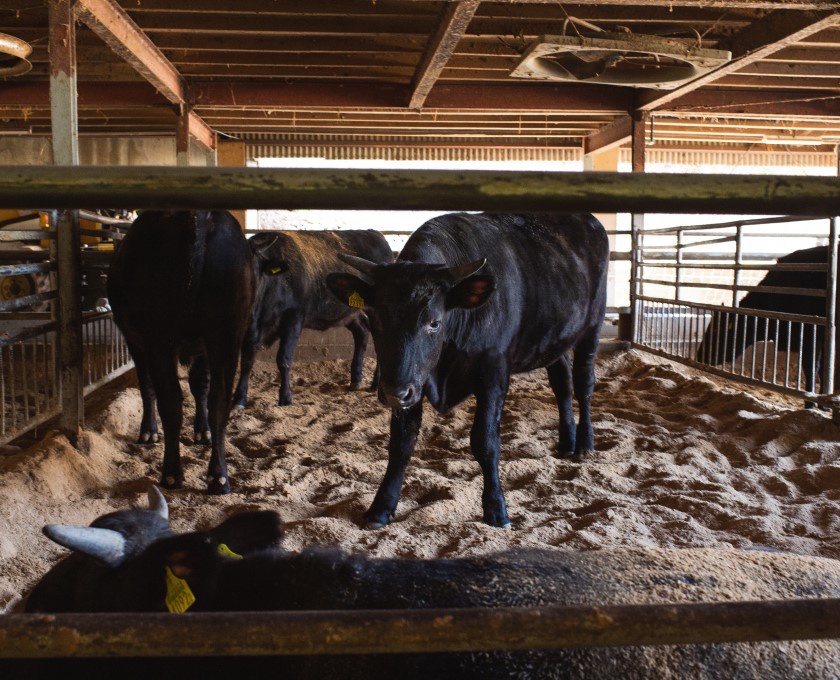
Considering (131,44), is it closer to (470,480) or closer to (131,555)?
(470,480)

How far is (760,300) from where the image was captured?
8742 mm

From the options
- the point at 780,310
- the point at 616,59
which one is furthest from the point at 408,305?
the point at 780,310

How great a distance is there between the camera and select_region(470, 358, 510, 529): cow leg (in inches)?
166

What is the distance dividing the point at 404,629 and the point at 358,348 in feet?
26.0

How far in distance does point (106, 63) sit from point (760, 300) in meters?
8.06

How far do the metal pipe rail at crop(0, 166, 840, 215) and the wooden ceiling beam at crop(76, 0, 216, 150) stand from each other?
17.3 ft

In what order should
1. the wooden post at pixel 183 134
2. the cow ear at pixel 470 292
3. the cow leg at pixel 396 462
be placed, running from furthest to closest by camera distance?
the wooden post at pixel 183 134, the cow leg at pixel 396 462, the cow ear at pixel 470 292

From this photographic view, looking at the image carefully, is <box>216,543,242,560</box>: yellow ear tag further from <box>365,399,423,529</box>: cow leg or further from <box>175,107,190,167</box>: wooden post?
<box>175,107,190,167</box>: wooden post

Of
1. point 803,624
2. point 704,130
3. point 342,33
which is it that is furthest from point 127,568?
point 704,130

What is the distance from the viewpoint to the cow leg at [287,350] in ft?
24.9

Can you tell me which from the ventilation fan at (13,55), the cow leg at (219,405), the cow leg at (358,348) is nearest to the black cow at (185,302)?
the cow leg at (219,405)

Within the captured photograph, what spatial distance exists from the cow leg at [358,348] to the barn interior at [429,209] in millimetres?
323

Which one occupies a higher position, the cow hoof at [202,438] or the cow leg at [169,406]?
the cow leg at [169,406]

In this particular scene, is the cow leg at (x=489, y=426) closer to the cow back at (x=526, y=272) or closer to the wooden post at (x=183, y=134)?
the cow back at (x=526, y=272)
